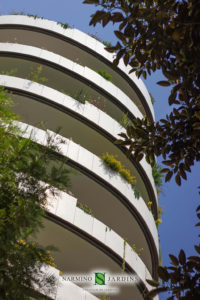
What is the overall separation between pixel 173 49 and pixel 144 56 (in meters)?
1.03

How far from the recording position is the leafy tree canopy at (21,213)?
10.7 feet

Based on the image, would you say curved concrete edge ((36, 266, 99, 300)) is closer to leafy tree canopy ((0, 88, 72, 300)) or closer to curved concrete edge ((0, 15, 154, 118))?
leafy tree canopy ((0, 88, 72, 300))

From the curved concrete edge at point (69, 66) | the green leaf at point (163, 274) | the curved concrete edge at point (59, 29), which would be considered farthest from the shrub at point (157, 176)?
the green leaf at point (163, 274)

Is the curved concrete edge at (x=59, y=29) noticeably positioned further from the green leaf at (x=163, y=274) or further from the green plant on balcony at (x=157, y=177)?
the green leaf at (x=163, y=274)

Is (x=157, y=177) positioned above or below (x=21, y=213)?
above

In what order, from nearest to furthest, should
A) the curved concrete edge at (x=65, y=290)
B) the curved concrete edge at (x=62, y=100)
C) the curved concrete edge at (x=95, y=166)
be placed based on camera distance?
the curved concrete edge at (x=65, y=290), the curved concrete edge at (x=95, y=166), the curved concrete edge at (x=62, y=100)

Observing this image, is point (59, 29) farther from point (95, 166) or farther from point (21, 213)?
point (21, 213)

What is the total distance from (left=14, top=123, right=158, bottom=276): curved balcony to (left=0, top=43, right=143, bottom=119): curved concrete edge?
4.16m

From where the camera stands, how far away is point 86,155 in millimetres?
11508

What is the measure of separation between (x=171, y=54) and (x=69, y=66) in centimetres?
1137

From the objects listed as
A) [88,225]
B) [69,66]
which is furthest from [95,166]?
[69,66]

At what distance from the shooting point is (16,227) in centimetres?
338

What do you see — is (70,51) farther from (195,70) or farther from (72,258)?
(195,70)

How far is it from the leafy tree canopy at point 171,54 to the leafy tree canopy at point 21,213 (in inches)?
41.5
